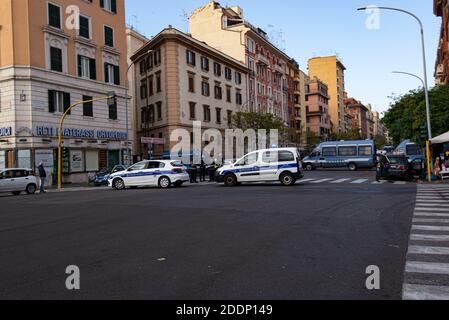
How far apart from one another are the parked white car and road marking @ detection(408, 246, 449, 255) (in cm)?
2146

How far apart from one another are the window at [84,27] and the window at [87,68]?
1.80 m

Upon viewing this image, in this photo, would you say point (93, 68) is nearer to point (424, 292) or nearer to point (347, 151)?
point (347, 151)

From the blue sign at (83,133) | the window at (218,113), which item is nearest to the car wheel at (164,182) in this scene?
the blue sign at (83,133)

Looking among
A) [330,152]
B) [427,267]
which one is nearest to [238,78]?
[330,152]

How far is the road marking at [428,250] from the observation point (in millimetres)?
6156

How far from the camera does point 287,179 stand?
20844 mm

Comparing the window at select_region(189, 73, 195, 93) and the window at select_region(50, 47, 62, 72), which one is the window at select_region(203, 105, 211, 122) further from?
the window at select_region(50, 47, 62, 72)

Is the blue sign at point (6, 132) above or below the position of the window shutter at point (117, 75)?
below

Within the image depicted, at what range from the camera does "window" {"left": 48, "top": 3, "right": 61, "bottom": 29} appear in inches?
1174

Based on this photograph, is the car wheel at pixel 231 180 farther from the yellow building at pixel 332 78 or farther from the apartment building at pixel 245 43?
the yellow building at pixel 332 78

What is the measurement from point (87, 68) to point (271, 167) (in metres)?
19.4

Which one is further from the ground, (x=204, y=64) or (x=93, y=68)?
(x=204, y=64)

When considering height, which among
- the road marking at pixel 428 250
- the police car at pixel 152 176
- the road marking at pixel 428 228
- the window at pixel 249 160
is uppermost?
the window at pixel 249 160

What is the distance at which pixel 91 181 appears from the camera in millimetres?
28766
